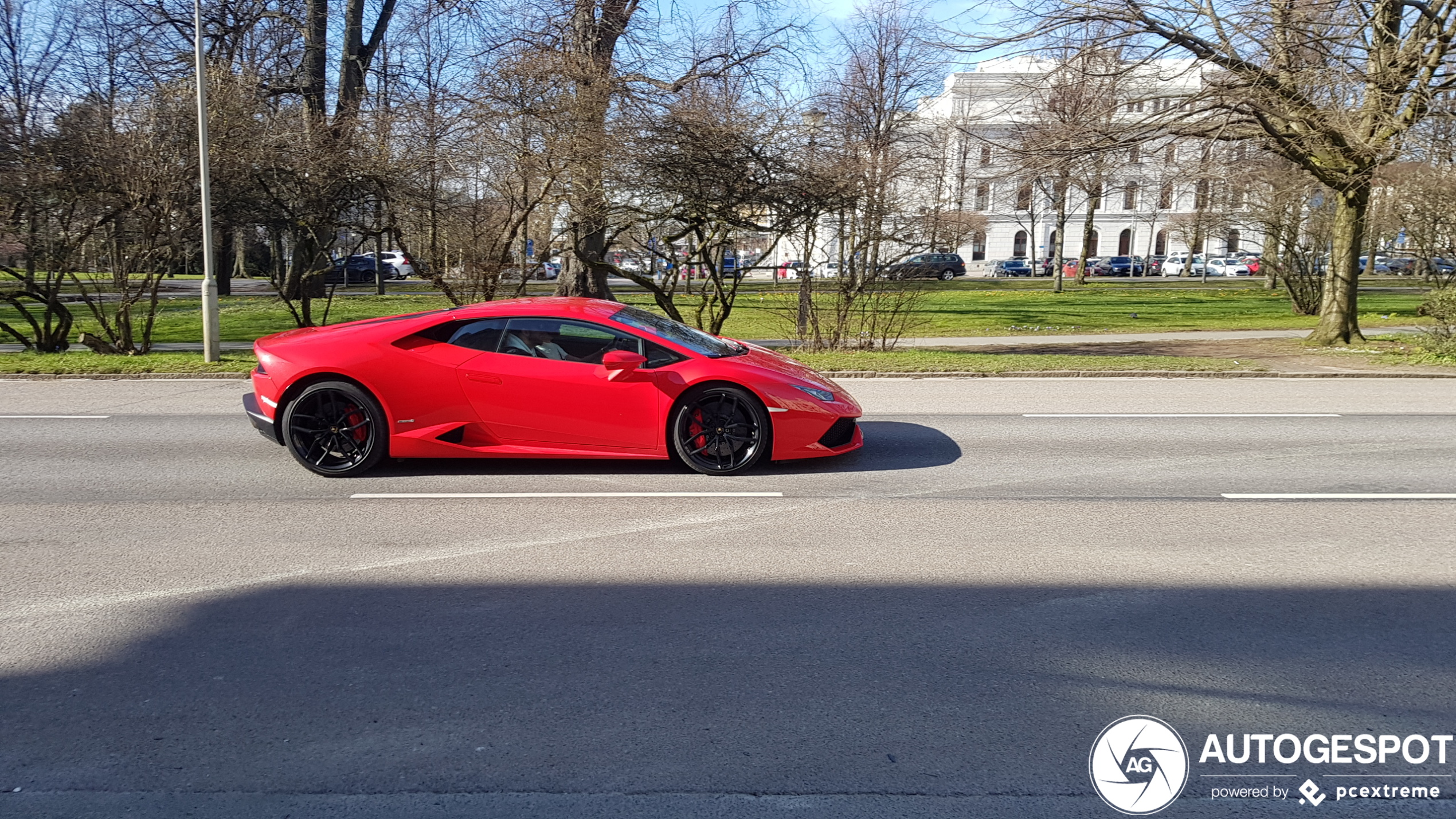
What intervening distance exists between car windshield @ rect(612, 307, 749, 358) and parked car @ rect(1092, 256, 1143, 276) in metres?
65.5

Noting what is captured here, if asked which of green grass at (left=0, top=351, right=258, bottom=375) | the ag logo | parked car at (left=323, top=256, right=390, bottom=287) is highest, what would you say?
parked car at (left=323, top=256, right=390, bottom=287)

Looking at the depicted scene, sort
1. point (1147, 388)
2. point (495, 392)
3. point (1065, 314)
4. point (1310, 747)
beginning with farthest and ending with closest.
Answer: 1. point (1065, 314)
2. point (1147, 388)
3. point (495, 392)
4. point (1310, 747)

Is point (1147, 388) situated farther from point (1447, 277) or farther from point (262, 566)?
point (1447, 277)

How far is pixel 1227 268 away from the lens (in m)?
67.2

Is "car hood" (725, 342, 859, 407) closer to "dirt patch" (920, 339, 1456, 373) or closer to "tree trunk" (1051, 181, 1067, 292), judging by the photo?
"dirt patch" (920, 339, 1456, 373)

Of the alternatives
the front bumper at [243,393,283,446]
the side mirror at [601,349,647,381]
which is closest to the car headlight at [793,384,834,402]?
the side mirror at [601,349,647,381]

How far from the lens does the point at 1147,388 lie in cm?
1287

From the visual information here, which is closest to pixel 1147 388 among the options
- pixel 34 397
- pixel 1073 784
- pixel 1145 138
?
pixel 1145 138

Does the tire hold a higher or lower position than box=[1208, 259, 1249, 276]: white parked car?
lower

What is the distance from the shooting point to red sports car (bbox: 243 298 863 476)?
7676 millimetres

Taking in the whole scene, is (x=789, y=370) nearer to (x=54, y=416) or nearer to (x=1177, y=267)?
(x=54, y=416)

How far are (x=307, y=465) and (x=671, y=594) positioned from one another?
3.96 meters

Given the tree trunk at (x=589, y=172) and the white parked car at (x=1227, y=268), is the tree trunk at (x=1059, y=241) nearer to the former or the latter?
the white parked car at (x=1227, y=268)

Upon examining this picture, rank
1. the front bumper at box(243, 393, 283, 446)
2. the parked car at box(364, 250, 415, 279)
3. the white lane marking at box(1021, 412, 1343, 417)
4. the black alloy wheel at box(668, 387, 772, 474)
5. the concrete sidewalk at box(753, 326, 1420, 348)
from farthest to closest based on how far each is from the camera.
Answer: the parked car at box(364, 250, 415, 279)
the concrete sidewalk at box(753, 326, 1420, 348)
the white lane marking at box(1021, 412, 1343, 417)
the front bumper at box(243, 393, 283, 446)
the black alloy wheel at box(668, 387, 772, 474)
